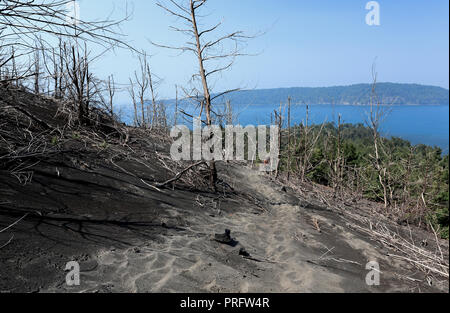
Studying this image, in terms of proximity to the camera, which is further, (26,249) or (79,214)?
(79,214)

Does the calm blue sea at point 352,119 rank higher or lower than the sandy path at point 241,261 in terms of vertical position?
higher

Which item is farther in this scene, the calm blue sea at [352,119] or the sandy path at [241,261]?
the calm blue sea at [352,119]

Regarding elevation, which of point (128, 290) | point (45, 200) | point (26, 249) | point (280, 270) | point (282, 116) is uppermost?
point (282, 116)

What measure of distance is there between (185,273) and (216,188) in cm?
357

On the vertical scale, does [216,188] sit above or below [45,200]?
below

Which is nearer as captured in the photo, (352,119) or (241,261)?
(241,261)

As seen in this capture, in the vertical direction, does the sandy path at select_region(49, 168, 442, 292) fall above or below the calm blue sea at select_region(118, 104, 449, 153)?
below

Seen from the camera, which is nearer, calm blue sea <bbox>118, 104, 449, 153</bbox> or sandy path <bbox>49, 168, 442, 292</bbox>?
sandy path <bbox>49, 168, 442, 292</bbox>

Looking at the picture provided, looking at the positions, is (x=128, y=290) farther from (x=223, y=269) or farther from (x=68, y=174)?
(x=68, y=174)

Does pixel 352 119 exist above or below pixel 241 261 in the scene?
above
